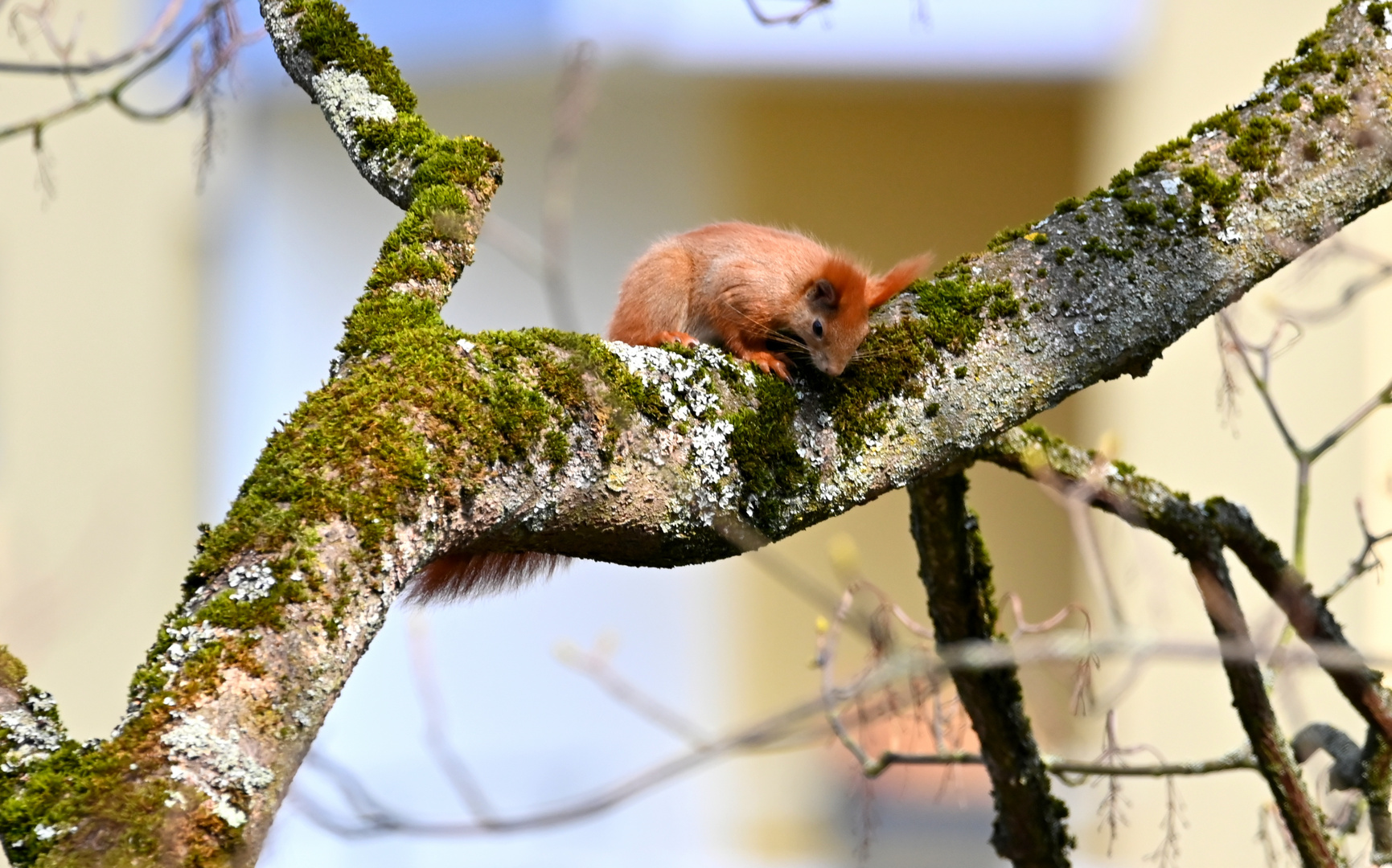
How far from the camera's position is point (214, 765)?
1.18 meters

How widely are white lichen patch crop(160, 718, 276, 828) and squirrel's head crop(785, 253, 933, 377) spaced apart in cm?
91

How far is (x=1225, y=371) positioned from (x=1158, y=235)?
60cm

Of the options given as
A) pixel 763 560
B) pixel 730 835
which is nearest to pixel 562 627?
pixel 730 835

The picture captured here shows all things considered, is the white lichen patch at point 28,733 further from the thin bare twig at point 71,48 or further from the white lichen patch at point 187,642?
the thin bare twig at point 71,48

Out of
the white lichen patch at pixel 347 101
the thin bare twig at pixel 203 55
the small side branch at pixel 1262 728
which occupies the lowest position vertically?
the small side branch at pixel 1262 728

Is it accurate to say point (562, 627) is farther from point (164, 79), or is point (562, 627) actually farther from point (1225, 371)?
point (1225, 371)

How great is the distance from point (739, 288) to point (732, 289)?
15 mm

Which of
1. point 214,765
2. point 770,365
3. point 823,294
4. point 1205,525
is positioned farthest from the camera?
point 823,294

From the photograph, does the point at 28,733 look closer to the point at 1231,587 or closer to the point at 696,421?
the point at 696,421

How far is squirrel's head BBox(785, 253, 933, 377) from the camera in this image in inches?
75.5

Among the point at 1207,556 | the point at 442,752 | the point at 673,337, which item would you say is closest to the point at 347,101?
the point at 673,337

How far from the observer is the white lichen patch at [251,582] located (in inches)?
49.4

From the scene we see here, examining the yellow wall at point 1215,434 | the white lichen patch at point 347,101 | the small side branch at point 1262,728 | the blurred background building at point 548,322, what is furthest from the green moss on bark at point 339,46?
the blurred background building at point 548,322

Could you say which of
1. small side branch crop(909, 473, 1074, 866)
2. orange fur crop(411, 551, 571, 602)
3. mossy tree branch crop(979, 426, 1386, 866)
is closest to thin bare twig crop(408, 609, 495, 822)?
orange fur crop(411, 551, 571, 602)
